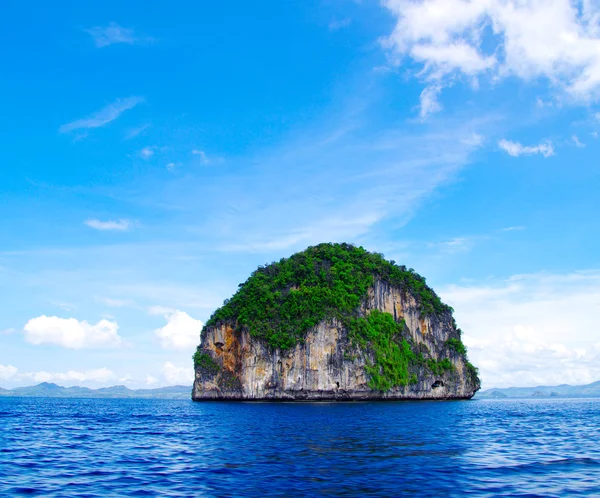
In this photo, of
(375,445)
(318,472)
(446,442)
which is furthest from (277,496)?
(446,442)

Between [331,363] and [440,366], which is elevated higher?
[331,363]

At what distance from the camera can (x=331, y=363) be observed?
86.8 metres

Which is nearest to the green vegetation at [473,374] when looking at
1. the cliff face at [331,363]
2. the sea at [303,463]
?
the cliff face at [331,363]

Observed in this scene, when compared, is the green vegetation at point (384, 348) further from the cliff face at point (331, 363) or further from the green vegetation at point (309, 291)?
the green vegetation at point (309, 291)

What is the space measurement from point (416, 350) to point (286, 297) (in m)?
27.5

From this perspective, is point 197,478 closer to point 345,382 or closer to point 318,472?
point 318,472

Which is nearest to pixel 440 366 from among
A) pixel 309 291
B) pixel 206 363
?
pixel 309 291

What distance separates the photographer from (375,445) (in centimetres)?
2708

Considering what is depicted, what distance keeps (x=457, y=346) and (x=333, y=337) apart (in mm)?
32602

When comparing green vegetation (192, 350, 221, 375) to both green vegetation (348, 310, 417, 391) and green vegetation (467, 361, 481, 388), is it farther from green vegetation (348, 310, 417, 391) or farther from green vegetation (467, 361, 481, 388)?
green vegetation (467, 361, 481, 388)

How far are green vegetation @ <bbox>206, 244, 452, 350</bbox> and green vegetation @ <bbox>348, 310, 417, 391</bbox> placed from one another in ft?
11.2

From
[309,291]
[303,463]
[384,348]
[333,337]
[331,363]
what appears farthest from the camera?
[309,291]

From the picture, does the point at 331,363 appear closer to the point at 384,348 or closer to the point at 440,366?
the point at 384,348

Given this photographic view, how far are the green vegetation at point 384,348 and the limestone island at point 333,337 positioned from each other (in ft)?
0.64
